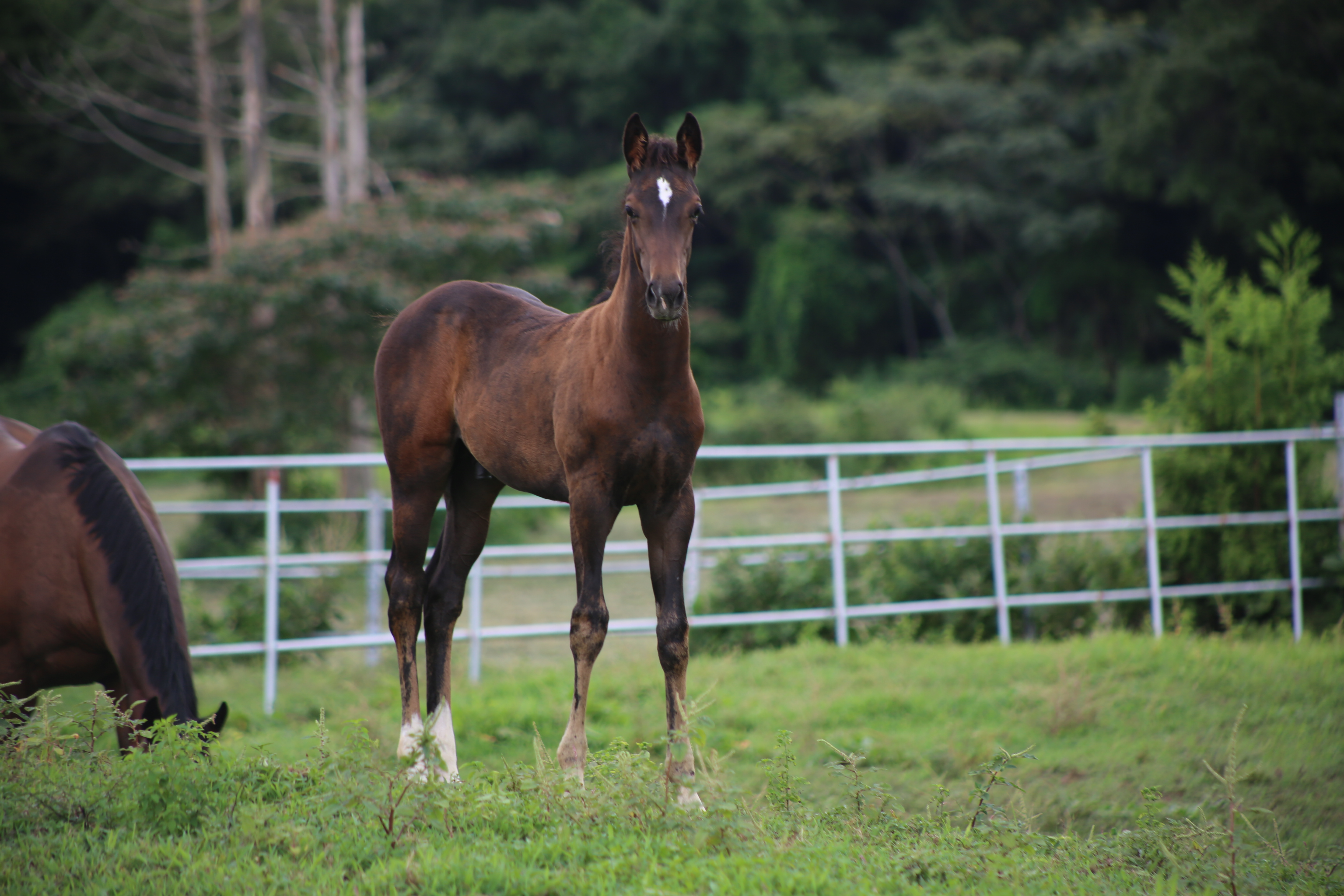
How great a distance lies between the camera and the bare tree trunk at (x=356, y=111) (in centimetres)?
1998

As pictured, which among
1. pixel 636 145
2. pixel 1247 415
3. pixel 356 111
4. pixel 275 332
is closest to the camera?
pixel 636 145

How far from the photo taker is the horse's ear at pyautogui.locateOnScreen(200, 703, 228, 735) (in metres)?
3.92

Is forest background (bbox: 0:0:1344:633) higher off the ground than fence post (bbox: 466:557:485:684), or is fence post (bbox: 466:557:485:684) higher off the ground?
forest background (bbox: 0:0:1344:633)

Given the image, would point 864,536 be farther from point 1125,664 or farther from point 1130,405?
point 1130,405

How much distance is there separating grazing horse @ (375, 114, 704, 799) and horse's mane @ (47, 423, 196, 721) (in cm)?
97

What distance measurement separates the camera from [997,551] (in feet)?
26.7

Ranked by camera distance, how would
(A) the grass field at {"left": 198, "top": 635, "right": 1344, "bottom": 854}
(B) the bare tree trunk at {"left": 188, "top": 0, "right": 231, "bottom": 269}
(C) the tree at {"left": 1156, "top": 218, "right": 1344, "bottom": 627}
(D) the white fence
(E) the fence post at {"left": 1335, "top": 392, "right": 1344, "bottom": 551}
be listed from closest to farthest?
1. (A) the grass field at {"left": 198, "top": 635, "right": 1344, "bottom": 854}
2. (D) the white fence
3. (E) the fence post at {"left": 1335, "top": 392, "right": 1344, "bottom": 551}
4. (C) the tree at {"left": 1156, "top": 218, "right": 1344, "bottom": 627}
5. (B) the bare tree trunk at {"left": 188, "top": 0, "right": 231, "bottom": 269}

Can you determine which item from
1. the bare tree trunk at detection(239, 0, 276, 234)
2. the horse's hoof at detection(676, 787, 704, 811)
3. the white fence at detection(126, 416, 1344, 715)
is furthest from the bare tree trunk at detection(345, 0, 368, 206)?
the horse's hoof at detection(676, 787, 704, 811)

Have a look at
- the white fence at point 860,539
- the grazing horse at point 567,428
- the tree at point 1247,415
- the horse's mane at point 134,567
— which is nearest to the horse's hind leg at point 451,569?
the grazing horse at point 567,428

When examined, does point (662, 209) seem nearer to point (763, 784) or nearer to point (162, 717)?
point (162, 717)

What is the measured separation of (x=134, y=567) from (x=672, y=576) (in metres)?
2.41

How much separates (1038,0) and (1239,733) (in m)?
32.5

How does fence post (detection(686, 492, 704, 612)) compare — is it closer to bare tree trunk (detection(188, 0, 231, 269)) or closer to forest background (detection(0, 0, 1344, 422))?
bare tree trunk (detection(188, 0, 231, 269))

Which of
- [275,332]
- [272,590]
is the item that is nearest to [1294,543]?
[272,590]
